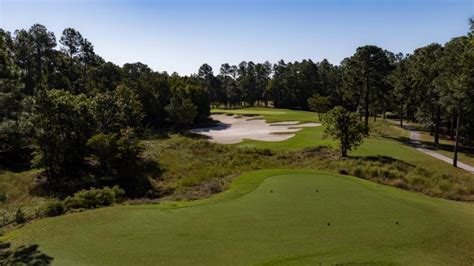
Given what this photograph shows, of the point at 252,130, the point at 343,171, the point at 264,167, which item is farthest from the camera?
the point at 252,130

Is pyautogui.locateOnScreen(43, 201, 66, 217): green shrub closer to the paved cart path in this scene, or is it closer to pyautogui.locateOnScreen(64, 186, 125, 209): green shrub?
pyautogui.locateOnScreen(64, 186, 125, 209): green shrub

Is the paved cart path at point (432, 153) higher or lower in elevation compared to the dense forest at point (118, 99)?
lower

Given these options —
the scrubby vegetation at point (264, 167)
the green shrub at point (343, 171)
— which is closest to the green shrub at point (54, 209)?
the scrubby vegetation at point (264, 167)

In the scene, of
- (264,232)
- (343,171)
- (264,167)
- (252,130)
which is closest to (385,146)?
(343,171)

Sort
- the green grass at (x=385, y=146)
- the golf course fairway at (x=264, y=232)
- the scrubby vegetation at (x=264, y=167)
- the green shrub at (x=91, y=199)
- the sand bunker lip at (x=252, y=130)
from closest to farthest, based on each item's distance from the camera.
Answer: the golf course fairway at (x=264, y=232)
the green shrub at (x=91, y=199)
the scrubby vegetation at (x=264, y=167)
the green grass at (x=385, y=146)
the sand bunker lip at (x=252, y=130)

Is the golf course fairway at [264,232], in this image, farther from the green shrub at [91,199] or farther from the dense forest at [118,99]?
the dense forest at [118,99]

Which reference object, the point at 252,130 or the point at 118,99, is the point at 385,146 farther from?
the point at 118,99

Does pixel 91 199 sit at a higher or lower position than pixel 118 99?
lower
